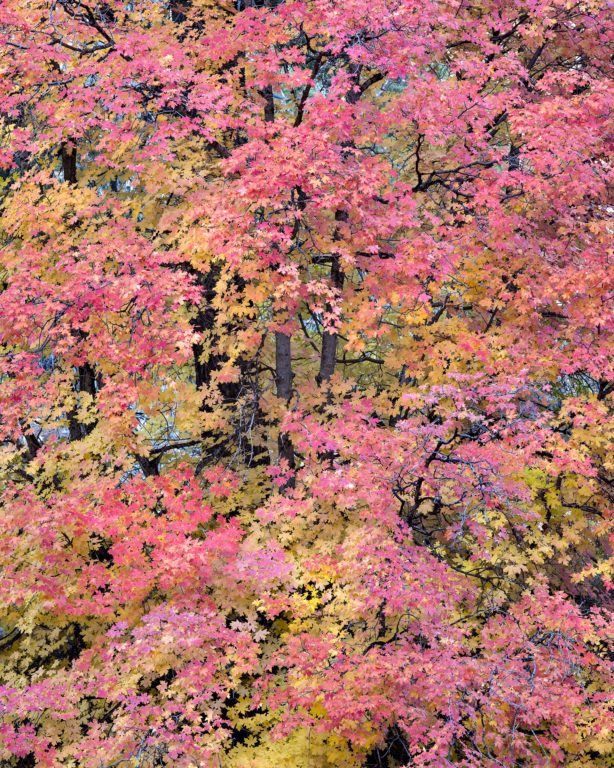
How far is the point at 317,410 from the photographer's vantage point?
12711mm

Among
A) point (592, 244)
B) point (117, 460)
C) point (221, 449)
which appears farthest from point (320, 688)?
point (592, 244)

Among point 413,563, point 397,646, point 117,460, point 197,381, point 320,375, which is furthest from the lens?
point 197,381

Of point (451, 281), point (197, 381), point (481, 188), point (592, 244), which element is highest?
point (481, 188)

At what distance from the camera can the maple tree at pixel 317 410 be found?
29.7ft

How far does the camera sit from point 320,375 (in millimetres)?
12992

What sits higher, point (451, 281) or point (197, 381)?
point (451, 281)

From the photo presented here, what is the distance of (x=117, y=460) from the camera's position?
442 inches

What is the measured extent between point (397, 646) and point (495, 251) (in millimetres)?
6706

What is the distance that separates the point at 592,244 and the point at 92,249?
816cm

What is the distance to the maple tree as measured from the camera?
9.06m

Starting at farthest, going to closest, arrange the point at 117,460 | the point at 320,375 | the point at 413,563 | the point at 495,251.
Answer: the point at 320,375, the point at 495,251, the point at 117,460, the point at 413,563

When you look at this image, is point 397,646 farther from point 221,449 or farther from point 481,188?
point 481,188

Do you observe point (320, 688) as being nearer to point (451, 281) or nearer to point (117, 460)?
point (117, 460)

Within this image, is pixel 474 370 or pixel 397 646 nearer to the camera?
pixel 397 646
